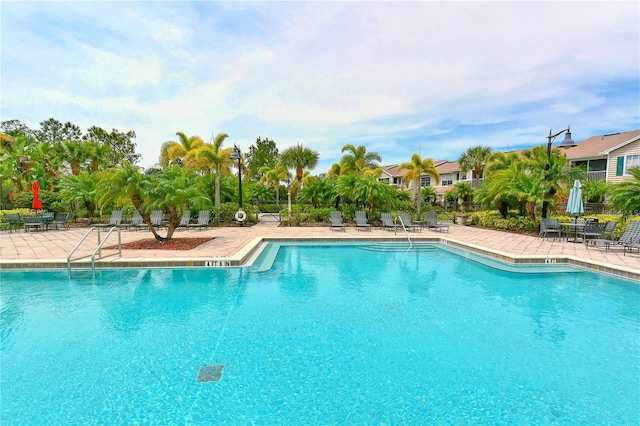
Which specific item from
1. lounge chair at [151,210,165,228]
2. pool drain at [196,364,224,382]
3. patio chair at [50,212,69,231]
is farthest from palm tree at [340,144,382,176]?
pool drain at [196,364,224,382]

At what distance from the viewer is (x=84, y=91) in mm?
13055

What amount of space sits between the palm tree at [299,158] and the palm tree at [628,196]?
75.3 feet

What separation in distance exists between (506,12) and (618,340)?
960 cm

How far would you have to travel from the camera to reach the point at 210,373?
158 inches

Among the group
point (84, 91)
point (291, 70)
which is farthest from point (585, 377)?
point (84, 91)

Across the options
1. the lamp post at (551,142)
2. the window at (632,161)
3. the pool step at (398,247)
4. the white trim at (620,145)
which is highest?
the white trim at (620,145)

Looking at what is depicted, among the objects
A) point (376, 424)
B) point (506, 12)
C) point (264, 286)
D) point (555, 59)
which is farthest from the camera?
point (555, 59)

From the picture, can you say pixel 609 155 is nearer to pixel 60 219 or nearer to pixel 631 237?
pixel 631 237

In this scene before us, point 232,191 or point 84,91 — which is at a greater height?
point 84,91

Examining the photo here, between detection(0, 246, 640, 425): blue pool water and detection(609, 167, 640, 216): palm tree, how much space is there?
20.5 feet

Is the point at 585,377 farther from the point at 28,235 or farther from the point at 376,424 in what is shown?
the point at 28,235

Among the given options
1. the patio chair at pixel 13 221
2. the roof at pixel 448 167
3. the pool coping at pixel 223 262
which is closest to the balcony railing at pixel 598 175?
the roof at pixel 448 167

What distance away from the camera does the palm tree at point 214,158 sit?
18953 mm

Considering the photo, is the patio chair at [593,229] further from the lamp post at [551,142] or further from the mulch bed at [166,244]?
the mulch bed at [166,244]
